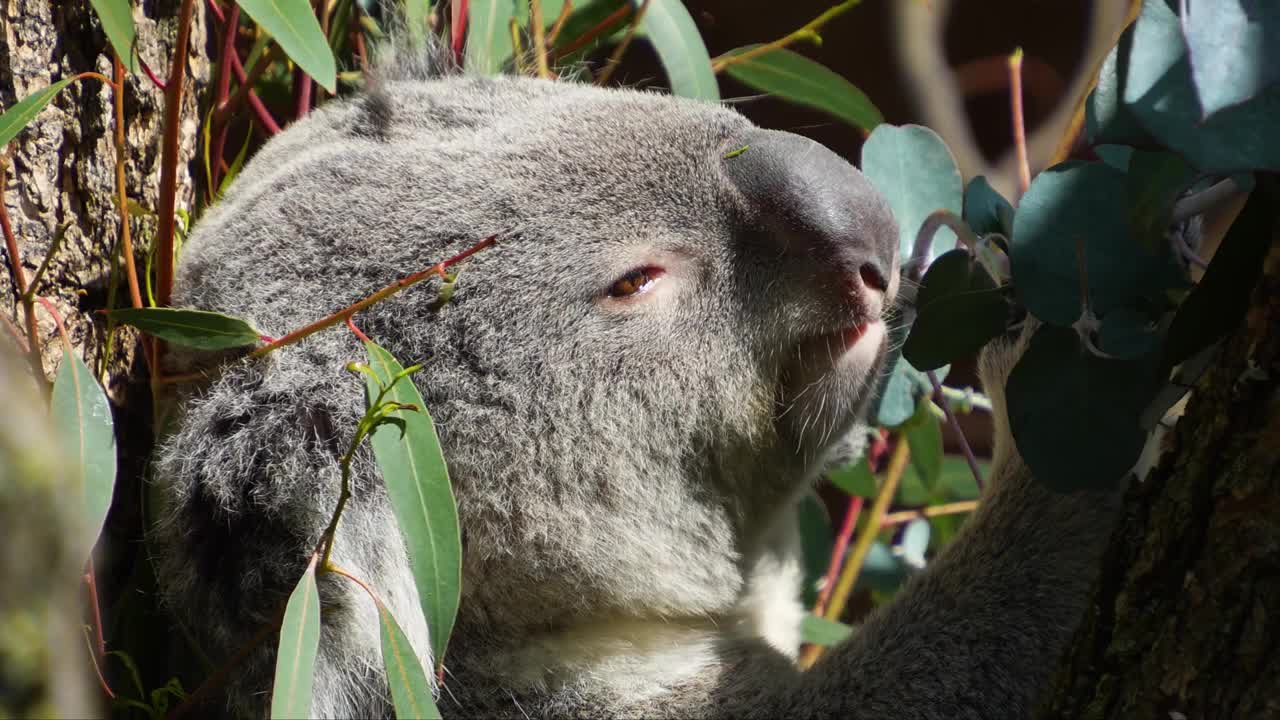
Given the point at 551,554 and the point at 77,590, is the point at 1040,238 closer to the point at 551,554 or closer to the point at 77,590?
the point at 551,554

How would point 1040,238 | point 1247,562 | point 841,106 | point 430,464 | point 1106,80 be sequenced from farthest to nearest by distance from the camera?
point 841,106 → point 430,464 → point 1040,238 → point 1106,80 → point 1247,562

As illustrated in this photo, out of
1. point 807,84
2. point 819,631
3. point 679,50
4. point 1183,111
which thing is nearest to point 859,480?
point 819,631

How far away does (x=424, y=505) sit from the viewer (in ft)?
4.70

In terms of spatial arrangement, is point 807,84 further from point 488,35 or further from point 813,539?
point 813,539

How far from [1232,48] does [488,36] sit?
1.65 metres

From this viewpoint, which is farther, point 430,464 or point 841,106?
point 841,106

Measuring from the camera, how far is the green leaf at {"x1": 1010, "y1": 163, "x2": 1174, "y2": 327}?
119cm

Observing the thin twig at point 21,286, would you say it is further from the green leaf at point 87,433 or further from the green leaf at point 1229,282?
the green leaf at point 1229,282

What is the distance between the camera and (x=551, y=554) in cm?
169

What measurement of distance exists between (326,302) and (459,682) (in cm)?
63

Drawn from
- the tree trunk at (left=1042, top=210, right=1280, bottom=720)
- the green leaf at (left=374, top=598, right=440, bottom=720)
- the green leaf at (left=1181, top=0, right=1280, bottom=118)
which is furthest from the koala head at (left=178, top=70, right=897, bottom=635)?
the green leaf at (left=1181, top=0, right=1280, bottom=118)

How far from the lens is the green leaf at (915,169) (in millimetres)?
2045

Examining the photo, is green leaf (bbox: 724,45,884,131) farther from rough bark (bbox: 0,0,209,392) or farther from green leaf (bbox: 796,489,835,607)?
rough bark (bbox: 0,0,209,392)

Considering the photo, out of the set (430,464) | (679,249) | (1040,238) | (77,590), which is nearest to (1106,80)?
(1040,238)
